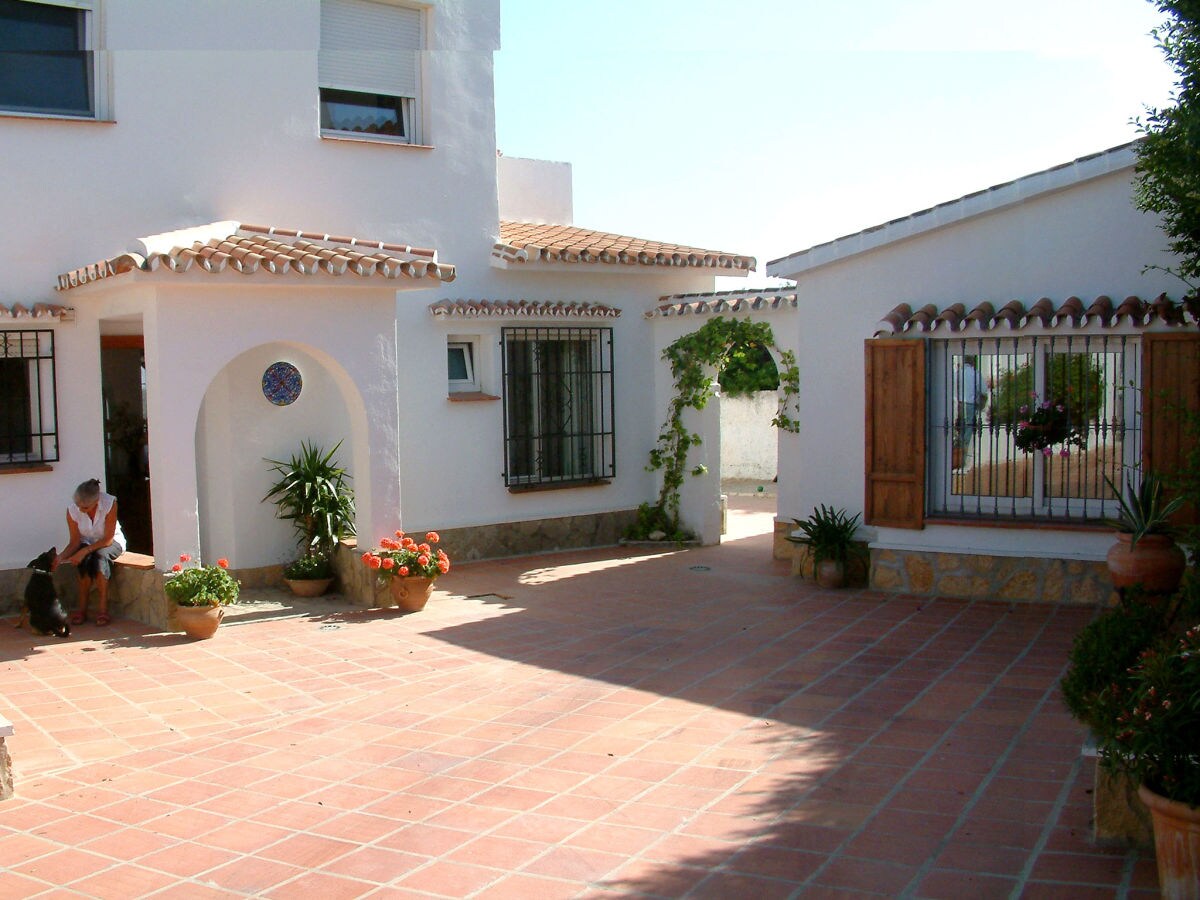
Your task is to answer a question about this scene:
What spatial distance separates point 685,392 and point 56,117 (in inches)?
289

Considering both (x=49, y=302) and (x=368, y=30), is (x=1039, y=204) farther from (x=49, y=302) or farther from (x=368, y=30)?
(x=49, y=302)

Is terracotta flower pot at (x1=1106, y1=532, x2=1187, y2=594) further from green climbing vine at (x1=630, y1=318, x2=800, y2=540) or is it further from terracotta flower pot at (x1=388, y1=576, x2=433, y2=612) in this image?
terracotta flower pot at (x1=388, y1=576, x2=433, y2=612)

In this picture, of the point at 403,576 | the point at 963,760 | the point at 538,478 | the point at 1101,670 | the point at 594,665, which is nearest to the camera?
the point at 1101,670

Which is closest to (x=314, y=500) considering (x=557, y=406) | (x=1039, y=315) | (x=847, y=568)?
(x=557, y=406)

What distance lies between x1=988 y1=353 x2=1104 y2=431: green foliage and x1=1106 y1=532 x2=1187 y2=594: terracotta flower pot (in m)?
2.33

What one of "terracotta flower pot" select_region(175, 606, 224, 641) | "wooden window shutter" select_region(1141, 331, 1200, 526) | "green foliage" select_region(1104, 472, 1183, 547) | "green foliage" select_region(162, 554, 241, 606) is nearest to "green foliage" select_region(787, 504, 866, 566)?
"wooden window shutter" select_region(1141, 331, 1200, 526)

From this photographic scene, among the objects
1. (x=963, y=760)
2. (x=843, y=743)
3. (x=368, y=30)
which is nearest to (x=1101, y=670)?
(x=963, y=760)

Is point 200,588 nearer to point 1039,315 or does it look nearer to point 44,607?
point 44,607

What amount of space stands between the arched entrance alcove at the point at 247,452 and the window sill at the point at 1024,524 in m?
5.43

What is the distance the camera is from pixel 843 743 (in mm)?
6398

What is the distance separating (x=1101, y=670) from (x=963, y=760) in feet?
3.69

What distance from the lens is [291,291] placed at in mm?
10070

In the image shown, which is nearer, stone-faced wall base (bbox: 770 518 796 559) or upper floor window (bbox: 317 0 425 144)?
upper floor window (bbox: 317 0 425 144)

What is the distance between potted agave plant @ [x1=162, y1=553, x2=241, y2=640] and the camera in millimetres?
9180
